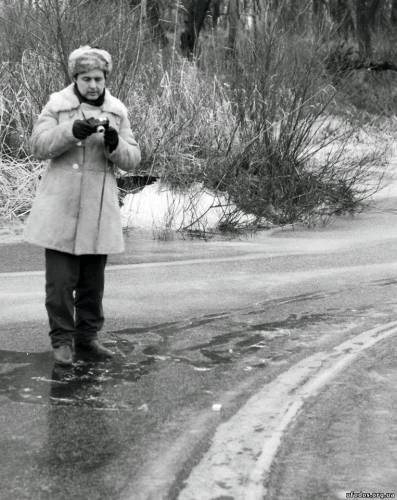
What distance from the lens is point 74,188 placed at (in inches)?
221

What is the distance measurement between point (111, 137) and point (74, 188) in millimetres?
363

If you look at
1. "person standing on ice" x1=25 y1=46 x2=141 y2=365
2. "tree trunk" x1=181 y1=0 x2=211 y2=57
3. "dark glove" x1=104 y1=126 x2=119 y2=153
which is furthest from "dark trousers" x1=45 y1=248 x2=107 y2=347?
"tree trunk" x1=181 y1=0 x2=211 y2=57

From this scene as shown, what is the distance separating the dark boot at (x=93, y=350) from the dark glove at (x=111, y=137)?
111cm

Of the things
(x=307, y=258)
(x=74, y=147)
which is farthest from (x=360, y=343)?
(x=307, y=258)

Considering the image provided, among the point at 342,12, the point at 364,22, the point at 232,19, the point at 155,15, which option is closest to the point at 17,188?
the point at 155,15

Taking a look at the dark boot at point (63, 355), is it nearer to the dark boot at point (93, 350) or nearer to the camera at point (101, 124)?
the dark boot at point (93, 350)

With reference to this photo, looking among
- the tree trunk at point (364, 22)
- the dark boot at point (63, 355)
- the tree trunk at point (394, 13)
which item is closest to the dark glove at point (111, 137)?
the dark boot at point (63, 355)

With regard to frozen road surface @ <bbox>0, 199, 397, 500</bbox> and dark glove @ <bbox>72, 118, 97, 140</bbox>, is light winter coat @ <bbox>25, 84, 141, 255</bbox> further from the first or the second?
frozen road surface @ <bbox>0, 199, 397, 500</bbox>

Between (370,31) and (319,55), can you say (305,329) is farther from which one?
(370,31)

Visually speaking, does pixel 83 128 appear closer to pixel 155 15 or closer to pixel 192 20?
pixel 155 15

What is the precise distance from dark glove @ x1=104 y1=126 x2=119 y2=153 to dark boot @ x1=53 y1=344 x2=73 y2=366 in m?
1.08

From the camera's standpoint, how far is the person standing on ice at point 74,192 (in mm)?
5555

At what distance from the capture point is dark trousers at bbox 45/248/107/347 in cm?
562

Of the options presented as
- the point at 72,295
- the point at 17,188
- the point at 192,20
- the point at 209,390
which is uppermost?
the point at 192,20
